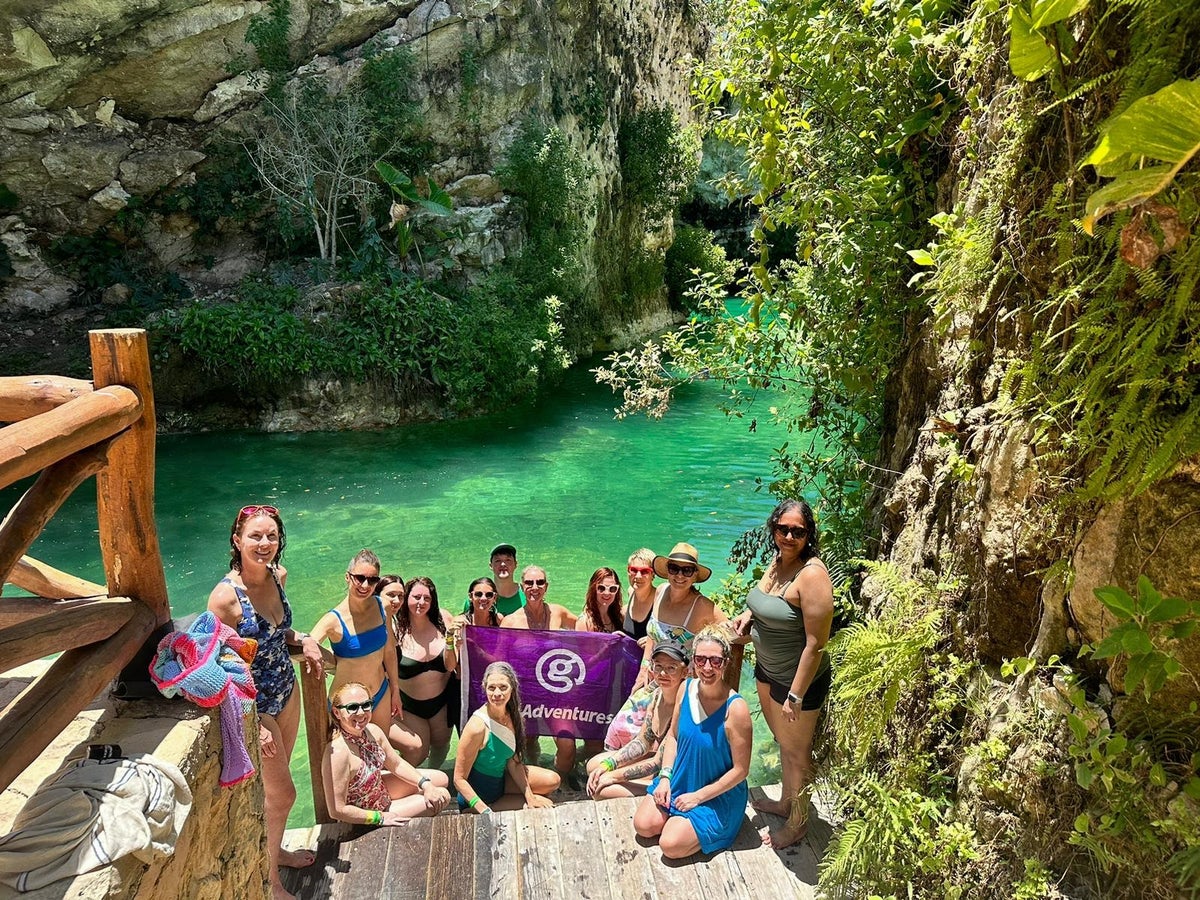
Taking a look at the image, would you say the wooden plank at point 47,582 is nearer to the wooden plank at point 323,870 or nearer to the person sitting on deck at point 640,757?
the wooden plank at point 323,870

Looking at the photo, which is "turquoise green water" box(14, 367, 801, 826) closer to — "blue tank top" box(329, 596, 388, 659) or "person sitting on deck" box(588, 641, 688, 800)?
"person sitting on deck" box(588, 641, 688, 800)

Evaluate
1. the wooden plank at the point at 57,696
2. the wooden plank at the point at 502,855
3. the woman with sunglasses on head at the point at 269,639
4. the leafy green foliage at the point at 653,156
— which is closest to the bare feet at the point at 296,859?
the woman with sunglasses on head at the point at 269,639

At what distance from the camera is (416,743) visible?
502 cm

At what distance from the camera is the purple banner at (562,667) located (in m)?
5.19

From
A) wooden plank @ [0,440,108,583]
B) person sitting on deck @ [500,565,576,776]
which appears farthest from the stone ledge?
person sitting on deck @ [500,565,576,776]

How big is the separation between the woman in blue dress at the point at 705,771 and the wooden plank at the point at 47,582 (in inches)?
105

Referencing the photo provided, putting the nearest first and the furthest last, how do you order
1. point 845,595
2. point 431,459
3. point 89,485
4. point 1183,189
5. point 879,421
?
point 1183,189 → point 845,595 → point 879,421 → point 89,485 → point 431,459

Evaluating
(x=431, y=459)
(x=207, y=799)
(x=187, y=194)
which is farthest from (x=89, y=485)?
(x=207, y=799)

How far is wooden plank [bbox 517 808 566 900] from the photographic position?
3781 millimetres

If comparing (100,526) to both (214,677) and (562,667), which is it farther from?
(562,667)

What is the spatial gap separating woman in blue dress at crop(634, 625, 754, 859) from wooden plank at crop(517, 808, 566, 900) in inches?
17.7

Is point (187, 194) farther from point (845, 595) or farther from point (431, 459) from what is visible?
point (845, 595)

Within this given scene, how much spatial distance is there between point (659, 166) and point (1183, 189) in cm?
2382

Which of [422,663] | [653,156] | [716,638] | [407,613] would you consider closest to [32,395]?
[716,638]
